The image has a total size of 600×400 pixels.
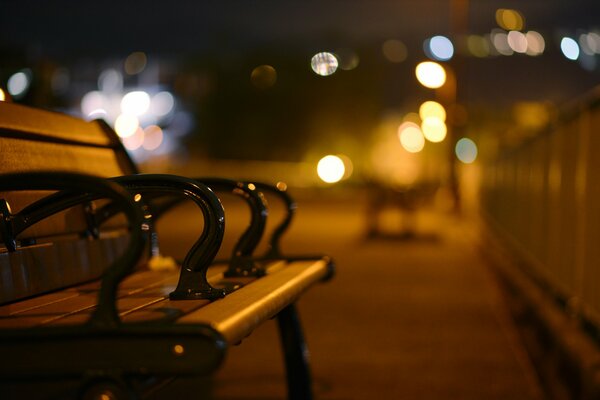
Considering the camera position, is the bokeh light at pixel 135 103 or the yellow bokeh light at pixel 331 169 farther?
the bokeh light at pixel 135 103

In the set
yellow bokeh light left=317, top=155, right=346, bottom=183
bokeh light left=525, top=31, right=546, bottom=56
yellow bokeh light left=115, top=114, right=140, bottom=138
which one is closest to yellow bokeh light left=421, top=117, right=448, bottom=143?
bokeh light left=525, top=31, right=546, bottom=56

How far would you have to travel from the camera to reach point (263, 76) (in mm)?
63812

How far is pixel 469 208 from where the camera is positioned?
35.5 meters

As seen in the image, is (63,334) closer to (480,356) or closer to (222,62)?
(480,356)

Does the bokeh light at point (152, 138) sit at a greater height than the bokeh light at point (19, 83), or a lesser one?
greater

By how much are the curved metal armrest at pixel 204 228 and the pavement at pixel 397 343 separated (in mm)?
2031

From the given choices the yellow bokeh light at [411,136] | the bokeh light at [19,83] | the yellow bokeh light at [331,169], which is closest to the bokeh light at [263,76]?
the yellow bokeh light at [331,169]

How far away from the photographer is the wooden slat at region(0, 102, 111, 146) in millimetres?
3496

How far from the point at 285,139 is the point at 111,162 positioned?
6072cm

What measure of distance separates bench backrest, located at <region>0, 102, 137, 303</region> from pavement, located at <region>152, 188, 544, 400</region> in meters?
1.19

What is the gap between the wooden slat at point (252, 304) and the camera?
2.25m

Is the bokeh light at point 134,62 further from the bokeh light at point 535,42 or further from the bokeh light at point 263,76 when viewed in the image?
the bokeh light at point 535,42

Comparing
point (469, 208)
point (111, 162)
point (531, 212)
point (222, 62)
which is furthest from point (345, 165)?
point (111, 162)

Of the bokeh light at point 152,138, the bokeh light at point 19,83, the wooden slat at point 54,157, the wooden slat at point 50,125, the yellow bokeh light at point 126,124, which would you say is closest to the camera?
the wooden slat at point 54,157
